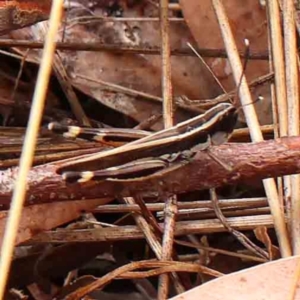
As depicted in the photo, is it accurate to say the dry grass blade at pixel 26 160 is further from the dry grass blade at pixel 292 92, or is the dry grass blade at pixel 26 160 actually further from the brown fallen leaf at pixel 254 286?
the dry grass blade at pixel 292 92

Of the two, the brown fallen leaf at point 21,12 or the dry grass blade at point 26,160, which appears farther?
the brown fallen leaf at point 21,12

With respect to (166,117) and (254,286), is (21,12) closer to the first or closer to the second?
(166,117)

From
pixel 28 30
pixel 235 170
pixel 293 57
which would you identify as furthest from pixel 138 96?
pixel 235 170

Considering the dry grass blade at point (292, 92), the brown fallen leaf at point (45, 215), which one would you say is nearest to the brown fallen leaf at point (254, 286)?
the dry grass blade at point (292, 92)

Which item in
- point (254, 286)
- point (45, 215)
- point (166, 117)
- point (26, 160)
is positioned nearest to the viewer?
point (26, 160)

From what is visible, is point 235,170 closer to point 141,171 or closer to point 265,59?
point 141,171

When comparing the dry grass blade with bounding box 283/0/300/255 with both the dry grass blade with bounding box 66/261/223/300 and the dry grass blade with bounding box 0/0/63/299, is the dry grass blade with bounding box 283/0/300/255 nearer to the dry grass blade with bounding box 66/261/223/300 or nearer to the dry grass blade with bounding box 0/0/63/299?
the dry grass blade with bounding box 66/261/223/300

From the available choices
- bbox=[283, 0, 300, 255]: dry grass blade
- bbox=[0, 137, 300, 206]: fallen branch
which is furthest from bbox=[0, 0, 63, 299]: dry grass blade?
bbox=[283, 0, 300, 255]: dry grass blade

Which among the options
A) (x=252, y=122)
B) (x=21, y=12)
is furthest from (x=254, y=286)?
(x=21, y=12)
